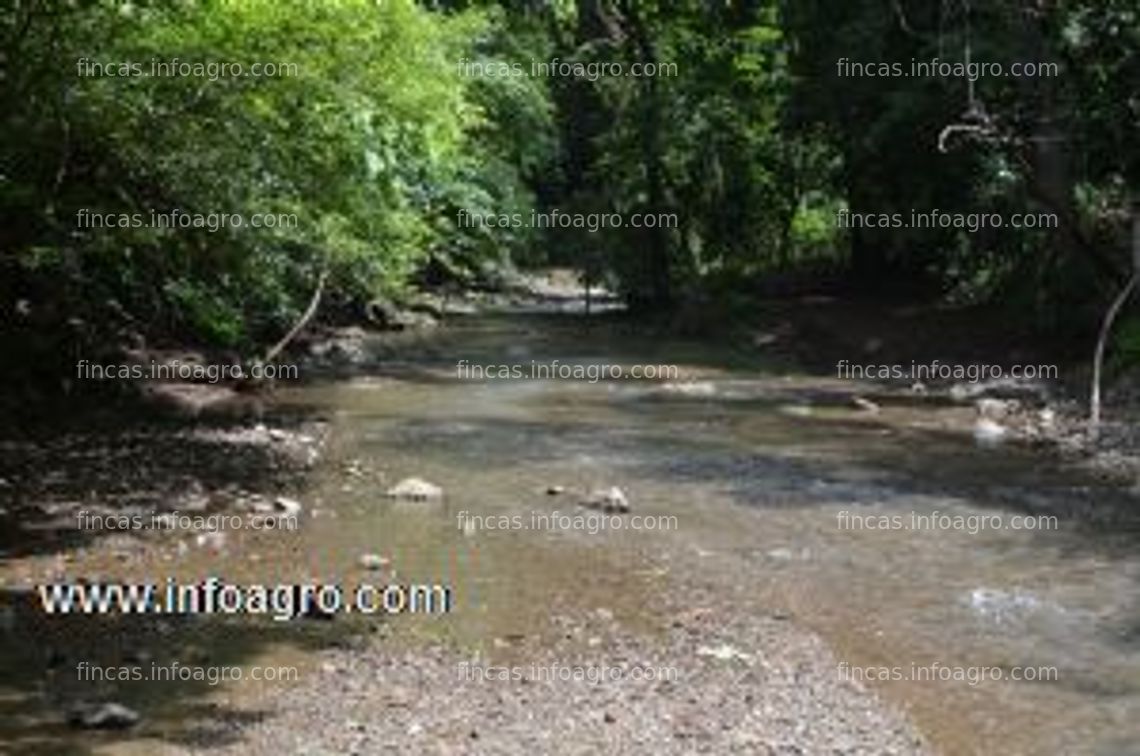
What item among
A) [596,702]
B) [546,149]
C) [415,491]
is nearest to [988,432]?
[415,491]

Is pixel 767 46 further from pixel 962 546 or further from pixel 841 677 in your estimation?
pixel 841 677

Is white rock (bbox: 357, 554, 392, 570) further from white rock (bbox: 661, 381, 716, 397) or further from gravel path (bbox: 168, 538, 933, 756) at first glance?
white rock (bbox: 661, 381, 716, 397)

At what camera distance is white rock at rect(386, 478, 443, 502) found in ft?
47.3

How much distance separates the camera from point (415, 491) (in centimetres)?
1449

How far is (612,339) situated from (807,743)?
21910 mm

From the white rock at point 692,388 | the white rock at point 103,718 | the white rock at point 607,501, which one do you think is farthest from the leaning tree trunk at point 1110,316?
the white rock at point 103,718

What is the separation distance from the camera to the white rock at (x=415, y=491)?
Result: 14.4 metres

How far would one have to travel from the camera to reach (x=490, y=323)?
111 ft

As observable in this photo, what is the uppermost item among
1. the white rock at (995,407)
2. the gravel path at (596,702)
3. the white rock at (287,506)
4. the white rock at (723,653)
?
the white rock at (995,407)

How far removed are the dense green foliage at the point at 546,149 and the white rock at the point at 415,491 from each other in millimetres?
2685

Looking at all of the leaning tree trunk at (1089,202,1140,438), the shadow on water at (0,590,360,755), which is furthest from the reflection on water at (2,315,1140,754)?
the leaning tree trunk at (1089,202,1140,438)

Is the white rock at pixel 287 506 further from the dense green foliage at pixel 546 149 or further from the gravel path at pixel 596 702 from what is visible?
the gravel path at pixel 596 702

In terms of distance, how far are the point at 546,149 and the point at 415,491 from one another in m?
29.1

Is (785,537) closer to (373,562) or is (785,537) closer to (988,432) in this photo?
(373,562)
